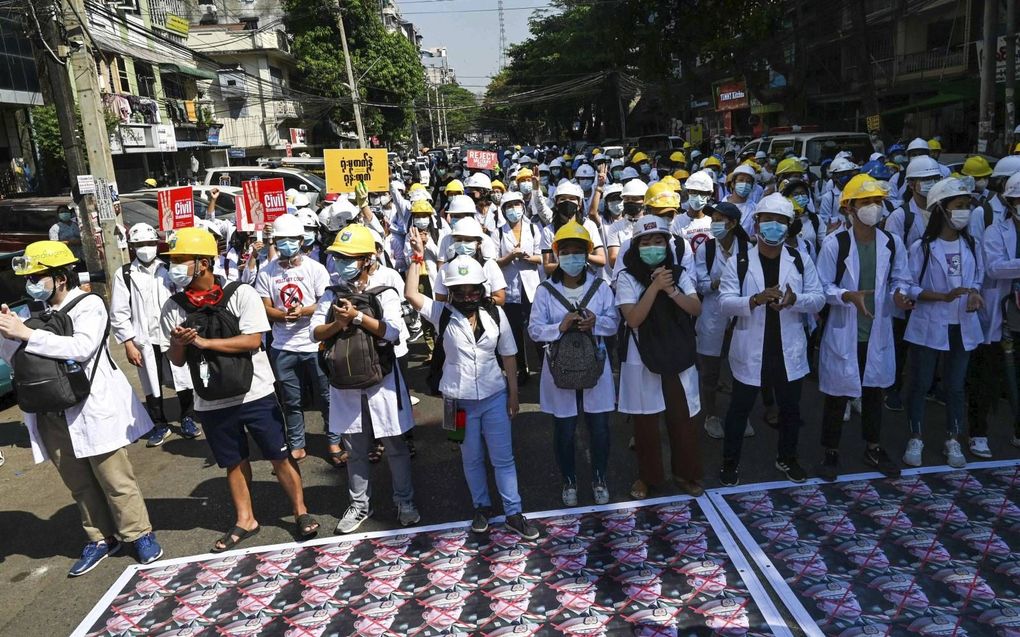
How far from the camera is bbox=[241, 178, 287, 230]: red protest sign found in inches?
281

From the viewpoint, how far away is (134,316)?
6.27 meters

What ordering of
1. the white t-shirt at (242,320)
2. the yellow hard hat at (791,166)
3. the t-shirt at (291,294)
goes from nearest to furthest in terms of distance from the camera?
the white t-shirt at (242,320)
the t-shirt at (291,294)
the yellow hard hat at (791,166)

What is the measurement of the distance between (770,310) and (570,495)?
178 cm

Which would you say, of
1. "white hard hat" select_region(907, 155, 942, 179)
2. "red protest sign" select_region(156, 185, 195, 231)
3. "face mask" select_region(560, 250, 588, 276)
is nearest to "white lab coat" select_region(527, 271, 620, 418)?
"face mask" select_region(560, 250, 588, 276)

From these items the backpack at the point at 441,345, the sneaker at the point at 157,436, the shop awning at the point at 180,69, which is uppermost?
the shop awning at the point at 180,69

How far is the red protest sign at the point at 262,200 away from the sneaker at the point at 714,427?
4.69 meters

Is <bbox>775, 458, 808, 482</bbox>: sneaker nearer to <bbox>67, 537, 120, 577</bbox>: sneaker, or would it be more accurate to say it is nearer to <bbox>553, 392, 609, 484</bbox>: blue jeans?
<bbox>553, 392, 609, 484</bbox>: blue jeans

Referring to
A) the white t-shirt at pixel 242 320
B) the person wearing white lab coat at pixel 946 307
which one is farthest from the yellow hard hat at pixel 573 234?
the person wearing white lab coat at pixel 946 307

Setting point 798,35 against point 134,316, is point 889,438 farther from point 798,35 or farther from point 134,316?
point 798,35

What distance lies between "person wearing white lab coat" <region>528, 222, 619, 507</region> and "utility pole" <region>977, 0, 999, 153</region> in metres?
11.7

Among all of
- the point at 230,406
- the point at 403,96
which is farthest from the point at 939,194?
the point at 403,96

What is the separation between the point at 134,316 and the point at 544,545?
14.4ft

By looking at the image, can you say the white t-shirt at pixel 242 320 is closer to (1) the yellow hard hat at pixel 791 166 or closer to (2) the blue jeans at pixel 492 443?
(2) the blue jeans at pixel 492 443

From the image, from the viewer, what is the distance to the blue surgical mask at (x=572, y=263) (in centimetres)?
427
